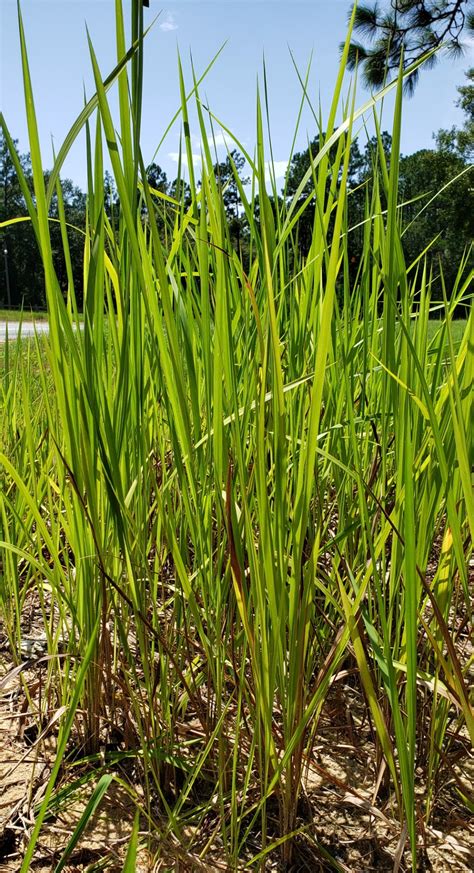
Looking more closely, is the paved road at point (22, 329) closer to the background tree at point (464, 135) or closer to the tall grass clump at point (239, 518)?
the tall grass clump at point (239, 518)

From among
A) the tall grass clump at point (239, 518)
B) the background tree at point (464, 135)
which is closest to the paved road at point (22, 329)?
the tall grass clump at point (239, 518)

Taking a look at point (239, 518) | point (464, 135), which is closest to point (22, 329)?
point (239, 518)

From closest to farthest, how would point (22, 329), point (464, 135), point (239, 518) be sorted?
point (239, 518) → point (22, 329) → point (464, 135)

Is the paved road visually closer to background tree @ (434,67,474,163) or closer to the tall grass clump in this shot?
the tall grass clump

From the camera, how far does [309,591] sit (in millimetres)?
504

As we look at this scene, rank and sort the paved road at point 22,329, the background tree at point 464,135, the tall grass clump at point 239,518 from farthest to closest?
the background tree at point 464,135 < the paved road at point 22,329 < the tall grass clump at point 239,518

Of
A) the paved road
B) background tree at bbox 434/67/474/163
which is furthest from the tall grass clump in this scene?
background tree at bbox 434/67/474/163

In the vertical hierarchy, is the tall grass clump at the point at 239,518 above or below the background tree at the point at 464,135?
below

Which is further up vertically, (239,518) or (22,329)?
(22,329)

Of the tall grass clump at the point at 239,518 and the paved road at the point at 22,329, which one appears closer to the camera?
the tall grass clump at the point at 239,518

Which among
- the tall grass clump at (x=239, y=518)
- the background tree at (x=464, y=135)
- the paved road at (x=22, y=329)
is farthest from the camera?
the background tree at (x=464, y=135)

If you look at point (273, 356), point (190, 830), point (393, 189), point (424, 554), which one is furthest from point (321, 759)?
point (393, 189)

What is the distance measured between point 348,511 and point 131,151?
1.71 feet

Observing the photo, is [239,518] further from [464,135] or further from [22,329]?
[464,135]
